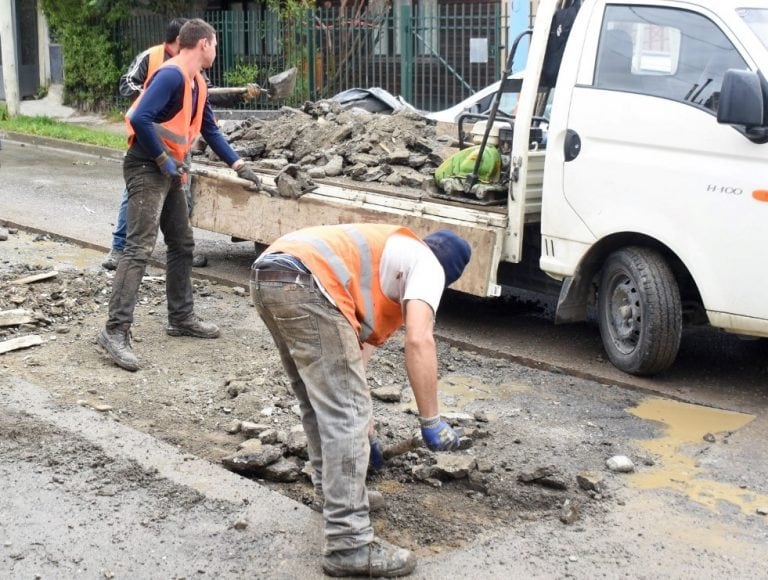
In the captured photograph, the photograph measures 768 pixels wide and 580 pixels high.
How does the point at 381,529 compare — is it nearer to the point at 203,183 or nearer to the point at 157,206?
the point at 157,206

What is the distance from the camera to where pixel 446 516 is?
→ 4.44m

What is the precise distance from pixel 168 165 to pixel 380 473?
8.12ft

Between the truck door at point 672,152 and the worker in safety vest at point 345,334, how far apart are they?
7.47 ft

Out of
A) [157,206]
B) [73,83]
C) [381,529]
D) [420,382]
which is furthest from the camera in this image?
[73,83]

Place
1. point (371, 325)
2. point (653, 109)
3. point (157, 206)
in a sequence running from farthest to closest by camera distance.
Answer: point (157, 206), point (653, 109), point (371, 325)

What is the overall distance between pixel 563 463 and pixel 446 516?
2.80 ft

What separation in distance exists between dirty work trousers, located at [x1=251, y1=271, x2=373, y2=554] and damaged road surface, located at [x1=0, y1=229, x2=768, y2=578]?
232 millimetres

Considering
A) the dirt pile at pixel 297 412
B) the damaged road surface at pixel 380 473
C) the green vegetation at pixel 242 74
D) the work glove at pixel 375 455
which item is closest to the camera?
the damaged road surface at pixel 380 473

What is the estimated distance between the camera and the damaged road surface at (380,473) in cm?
408

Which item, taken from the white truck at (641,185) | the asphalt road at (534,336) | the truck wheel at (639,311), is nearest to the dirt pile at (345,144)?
the white truck at (641,185)

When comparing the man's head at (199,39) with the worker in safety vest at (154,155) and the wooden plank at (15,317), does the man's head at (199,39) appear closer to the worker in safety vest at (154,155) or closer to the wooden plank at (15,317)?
the worker in safety vest at (154,155)

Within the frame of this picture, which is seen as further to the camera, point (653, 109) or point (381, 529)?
point (653, 109)

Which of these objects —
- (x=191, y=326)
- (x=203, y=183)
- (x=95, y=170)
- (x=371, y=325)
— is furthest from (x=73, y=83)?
(x=371, y=325)

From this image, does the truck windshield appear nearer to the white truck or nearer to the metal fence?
the white truck
